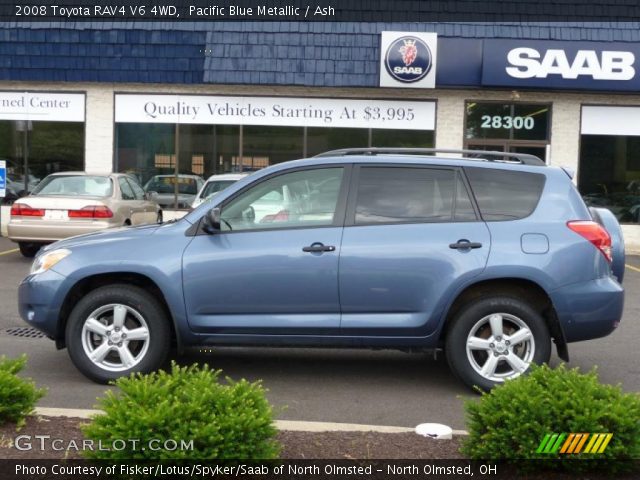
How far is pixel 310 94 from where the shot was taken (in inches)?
695

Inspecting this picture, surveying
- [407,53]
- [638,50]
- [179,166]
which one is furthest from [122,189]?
[638,50]

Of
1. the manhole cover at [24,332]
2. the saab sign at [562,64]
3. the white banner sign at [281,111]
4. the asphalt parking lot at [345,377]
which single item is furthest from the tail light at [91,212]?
the saab sign at [562,64]

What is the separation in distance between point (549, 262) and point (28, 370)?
13.4 ft

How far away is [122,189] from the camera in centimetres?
1365

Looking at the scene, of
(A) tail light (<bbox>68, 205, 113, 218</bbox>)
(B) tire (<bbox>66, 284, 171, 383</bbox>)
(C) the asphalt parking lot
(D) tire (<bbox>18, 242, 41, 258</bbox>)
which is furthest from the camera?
(D) tire (<bbox>18, 242, 41, 258</bbox>)

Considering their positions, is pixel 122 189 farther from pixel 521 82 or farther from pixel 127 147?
pixel 521 82

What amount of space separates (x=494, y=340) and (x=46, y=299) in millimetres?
3239

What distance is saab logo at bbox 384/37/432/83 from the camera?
16.6 metres

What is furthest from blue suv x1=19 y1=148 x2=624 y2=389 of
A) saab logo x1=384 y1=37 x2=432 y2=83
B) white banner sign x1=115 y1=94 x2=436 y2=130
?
white banner sign x1=115 y1=94 x2=436 y2=130

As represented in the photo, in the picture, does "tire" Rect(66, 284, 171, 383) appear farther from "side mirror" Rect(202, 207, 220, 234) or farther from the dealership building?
the dealership building

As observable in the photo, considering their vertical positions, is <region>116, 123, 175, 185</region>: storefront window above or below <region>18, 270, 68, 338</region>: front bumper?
above

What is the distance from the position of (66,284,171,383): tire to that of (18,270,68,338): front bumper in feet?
0.43

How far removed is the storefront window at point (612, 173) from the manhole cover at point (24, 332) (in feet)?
41.4

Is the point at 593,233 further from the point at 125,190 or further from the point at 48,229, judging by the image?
the point at 125,190
